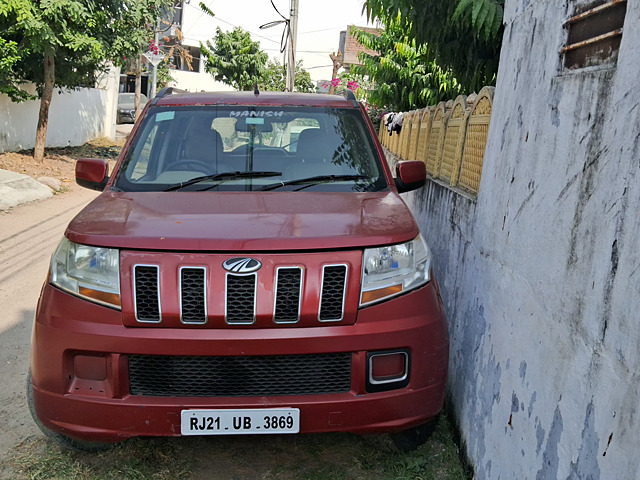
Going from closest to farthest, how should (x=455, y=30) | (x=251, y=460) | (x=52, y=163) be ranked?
(x=251, y=460) < (x=455, y=30) < (x=52, y=163)

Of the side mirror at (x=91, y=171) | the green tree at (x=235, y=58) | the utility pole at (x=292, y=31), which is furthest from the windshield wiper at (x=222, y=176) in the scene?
the green tree at (x=235, y=58)

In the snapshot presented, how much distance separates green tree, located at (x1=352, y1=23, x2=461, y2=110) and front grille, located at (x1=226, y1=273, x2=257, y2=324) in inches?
340

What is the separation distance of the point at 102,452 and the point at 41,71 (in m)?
13.8

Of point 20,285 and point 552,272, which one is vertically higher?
point 552,272

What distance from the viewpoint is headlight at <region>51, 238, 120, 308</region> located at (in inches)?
109

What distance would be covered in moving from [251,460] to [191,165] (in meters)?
1.70

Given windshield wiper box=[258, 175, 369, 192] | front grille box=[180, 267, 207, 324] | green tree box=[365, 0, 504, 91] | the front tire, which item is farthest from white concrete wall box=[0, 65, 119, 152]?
front grille box=[180, 267, 207, 324]

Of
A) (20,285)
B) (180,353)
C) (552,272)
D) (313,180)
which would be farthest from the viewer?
(20,285)

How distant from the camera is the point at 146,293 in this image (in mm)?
2742

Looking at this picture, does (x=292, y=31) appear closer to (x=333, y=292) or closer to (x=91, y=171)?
(x=91, y=171)

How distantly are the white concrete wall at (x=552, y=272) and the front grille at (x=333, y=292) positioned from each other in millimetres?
721

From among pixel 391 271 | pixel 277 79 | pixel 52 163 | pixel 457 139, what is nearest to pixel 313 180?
pixel 391 271

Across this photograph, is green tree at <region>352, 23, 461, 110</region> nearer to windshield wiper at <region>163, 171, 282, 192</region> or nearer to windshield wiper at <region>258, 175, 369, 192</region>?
windshield wiper at <region>258, 175, 369, 192</region>

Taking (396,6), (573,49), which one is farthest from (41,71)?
(573,49)
